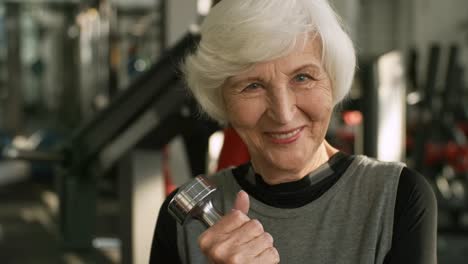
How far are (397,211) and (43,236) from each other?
208 inches

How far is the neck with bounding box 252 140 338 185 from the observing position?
3.86 ft

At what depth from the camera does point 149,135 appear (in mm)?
3453

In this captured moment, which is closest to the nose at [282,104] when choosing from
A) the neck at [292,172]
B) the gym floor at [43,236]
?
the neck at [292,172]

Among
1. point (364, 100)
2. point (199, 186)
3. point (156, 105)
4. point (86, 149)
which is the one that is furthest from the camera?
point (86, 149)

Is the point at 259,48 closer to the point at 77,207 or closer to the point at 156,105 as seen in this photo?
the point at 156,105

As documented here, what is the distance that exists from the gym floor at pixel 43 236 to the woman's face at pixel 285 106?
3812mm

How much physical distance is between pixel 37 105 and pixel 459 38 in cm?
719

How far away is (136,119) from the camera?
11.7ft

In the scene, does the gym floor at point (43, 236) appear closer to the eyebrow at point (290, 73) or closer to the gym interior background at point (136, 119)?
the gym interior background at point (136, 119)

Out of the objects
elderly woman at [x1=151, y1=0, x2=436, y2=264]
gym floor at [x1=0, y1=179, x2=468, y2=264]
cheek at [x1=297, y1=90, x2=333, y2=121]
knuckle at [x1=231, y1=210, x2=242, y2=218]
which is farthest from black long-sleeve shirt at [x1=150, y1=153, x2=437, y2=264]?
gym floor at [x1=0, y1=179, x2=468, y2=264]

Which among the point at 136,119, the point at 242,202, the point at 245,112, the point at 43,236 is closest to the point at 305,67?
the point at 245,112

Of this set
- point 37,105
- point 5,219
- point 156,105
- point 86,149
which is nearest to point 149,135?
point 156,105

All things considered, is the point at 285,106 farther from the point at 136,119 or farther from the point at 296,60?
the point at 136,119

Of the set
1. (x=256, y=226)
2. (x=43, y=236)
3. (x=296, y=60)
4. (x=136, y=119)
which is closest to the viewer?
(x=256, y=226)
